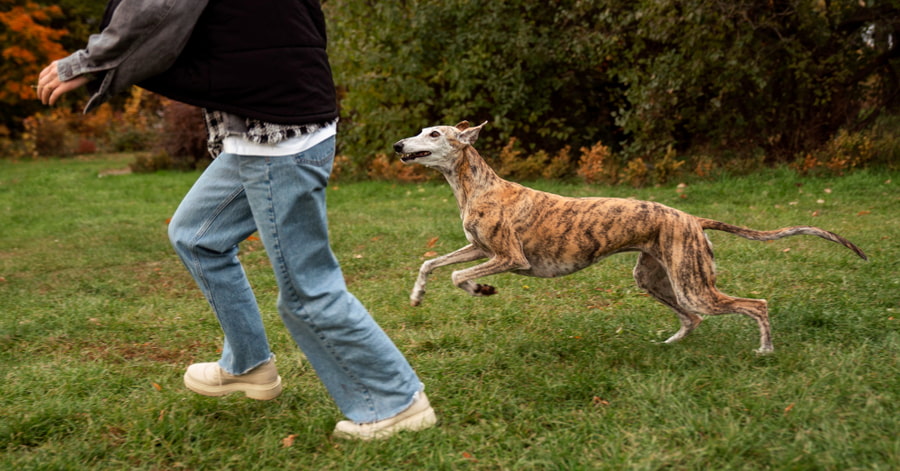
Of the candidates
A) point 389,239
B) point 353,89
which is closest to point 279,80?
point 389,239

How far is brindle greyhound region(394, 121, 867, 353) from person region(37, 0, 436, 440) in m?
1.28

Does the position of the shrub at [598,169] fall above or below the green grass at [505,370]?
below

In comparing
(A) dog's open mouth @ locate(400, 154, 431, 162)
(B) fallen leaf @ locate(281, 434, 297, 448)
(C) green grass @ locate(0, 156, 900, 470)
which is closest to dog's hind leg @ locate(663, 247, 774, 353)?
(C) green grass @ locate(0, 156, 900, 470)

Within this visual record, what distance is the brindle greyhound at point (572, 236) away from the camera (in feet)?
13.0

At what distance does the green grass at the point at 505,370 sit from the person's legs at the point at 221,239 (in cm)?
47

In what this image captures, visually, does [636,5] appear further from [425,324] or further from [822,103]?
[425,324]

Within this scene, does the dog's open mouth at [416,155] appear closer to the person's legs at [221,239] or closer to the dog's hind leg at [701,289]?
the person's legs at [221,239]

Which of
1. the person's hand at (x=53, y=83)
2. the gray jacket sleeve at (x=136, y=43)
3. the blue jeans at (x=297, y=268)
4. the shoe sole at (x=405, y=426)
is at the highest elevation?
the gray jacket sleeve at (x=136, y=43)

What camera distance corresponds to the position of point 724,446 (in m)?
2.87

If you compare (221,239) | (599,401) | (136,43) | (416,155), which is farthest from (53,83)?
(599,401)

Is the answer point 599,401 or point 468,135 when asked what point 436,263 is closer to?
point 468,135

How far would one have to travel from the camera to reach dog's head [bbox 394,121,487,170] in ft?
14.3

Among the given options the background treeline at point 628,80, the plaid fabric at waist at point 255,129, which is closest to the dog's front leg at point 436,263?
the plaid fabric at waist at point 255,129

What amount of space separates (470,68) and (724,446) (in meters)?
10.7
